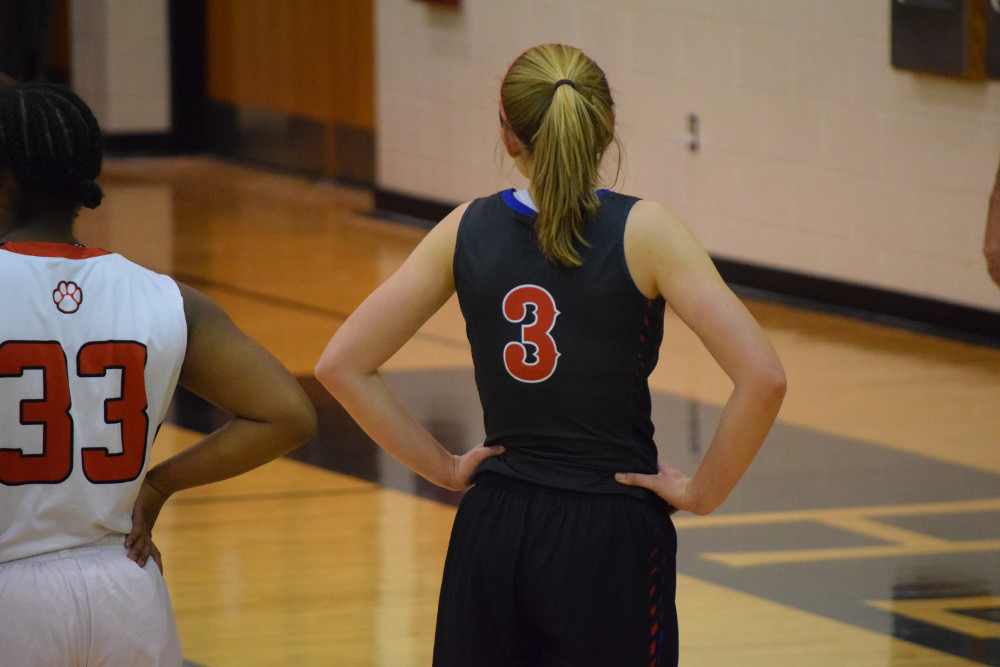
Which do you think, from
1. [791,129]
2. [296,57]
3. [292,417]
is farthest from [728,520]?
[296,57]

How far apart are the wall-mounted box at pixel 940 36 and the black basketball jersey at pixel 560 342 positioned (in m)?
4.73

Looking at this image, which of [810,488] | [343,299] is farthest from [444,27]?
[810,488]

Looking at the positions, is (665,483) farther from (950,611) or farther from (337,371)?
(950,611)

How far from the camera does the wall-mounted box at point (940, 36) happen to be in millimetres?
6398

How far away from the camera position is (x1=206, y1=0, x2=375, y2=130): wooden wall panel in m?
10.7

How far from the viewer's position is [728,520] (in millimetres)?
4500

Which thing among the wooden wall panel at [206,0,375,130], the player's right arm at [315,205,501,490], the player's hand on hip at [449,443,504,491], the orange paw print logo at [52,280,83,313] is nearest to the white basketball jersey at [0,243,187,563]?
the orange paw print logo at [52,280,83,313]

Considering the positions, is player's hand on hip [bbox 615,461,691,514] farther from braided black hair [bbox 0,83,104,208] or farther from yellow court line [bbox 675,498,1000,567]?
yellow court line [bbox 675,498,1000,567]

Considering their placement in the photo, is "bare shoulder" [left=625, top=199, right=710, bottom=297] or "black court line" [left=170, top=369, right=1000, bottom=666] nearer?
"bare shoulder" [left=625, top=199, right=710, bottom=297]

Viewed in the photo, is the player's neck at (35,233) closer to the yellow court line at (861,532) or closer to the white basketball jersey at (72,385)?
the white basketball jersey at (72,385)

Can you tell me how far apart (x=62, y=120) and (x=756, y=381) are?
0.87 meters

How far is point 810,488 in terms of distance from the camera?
478 cm

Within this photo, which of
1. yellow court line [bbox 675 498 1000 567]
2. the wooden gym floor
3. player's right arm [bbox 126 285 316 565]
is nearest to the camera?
player's right arm [bbox 126 285 316 565]

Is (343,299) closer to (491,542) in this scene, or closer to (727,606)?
(727,606)
